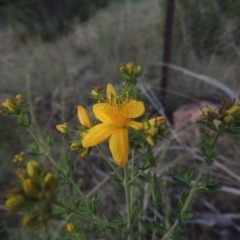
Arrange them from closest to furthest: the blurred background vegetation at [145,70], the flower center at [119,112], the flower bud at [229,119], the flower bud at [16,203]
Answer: the flower bud at [16,203] → the flower bud at [229,119] → the flower center at [119,112] → the blurred background vegetation at [145,70]

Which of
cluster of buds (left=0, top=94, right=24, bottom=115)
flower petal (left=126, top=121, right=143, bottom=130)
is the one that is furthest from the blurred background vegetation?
flower petal (left=126, top=121, right=143, bottom=130)

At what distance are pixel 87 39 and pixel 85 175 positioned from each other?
199 centimetres

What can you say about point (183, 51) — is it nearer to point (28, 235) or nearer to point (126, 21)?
point (126, 21)

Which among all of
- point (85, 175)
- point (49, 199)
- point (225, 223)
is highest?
point (49, 199)

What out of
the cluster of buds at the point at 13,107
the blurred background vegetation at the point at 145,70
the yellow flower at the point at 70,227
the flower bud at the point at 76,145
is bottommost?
the blurred background vegetation at the point at 145,70

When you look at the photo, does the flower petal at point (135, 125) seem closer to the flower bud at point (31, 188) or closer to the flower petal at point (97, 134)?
the flower petal at point (97, 134)

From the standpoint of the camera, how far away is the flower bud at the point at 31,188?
79 centimetres

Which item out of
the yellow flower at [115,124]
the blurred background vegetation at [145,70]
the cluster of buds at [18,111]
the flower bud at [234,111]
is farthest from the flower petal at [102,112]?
the blurred background vegetation at [145,70]

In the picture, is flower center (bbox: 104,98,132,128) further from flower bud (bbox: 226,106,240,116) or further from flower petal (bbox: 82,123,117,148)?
flower bud (bbox: 226,106,240,116)

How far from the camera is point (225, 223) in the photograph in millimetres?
2355

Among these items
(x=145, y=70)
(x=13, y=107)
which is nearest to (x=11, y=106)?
(x=13, y=107)

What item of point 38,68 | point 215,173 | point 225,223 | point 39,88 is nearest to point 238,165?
point 215,173

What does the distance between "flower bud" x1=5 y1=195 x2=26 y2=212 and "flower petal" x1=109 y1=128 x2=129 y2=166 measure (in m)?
0.26

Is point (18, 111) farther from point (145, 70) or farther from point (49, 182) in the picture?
point (145, 70)
